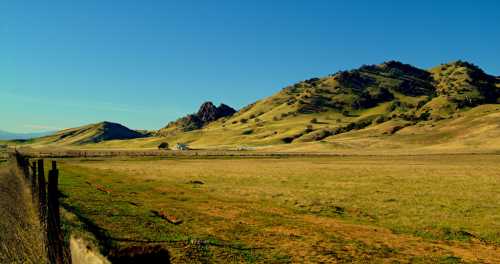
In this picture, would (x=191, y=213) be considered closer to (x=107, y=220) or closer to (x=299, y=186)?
(x=107, y=220)

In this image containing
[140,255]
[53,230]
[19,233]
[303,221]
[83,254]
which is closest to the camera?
[140,255]

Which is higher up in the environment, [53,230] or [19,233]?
[53,230]

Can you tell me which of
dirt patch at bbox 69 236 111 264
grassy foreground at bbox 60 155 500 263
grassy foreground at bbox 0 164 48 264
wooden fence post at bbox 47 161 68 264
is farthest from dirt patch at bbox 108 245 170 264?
grassy foreground at bbox 60 155 500 263

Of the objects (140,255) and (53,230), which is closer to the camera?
(140,255)

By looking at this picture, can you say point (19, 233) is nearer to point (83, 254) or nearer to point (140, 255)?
point (83, 254)

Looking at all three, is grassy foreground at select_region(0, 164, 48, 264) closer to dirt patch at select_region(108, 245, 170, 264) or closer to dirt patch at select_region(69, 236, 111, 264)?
dirt patch at select_region(69, 236, 111, 264)

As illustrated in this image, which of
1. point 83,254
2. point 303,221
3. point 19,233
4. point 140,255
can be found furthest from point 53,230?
point 303,221

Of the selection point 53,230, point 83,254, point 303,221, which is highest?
point 83,254

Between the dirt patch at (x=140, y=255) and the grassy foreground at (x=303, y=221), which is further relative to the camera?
the grassy foreground at (x=303, y=221)

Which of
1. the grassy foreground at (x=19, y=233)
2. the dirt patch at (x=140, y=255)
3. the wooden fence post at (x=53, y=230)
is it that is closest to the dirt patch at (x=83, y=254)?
the dirt patch at (x=140, y=255)

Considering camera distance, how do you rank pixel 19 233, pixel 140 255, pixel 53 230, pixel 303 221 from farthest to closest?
pixel 303 221
pixel 19 233
pixel 53 230
pixel 140 255

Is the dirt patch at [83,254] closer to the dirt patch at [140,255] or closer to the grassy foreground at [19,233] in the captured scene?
the dirt patch at [140,255]

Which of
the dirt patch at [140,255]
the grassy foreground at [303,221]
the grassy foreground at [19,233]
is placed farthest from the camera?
the grassy foreground at [303,221]

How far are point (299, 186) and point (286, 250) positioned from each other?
1060 inches
